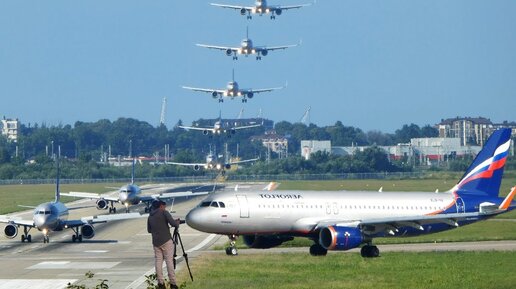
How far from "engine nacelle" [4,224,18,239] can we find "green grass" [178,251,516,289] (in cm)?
1656

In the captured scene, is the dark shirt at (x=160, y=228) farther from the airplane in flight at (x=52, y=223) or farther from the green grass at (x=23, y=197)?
the green grass at (x=23, y=197)

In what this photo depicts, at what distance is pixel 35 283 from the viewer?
4631 cm

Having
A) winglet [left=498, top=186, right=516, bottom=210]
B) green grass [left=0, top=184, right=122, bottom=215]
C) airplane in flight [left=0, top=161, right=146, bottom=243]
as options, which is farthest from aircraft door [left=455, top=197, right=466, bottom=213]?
green grass [left=0, top=184, right=122, bottom=215]

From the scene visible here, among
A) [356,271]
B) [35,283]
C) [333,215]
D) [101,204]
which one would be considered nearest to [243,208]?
[333,215]

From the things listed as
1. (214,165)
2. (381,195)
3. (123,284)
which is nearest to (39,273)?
(123,284)

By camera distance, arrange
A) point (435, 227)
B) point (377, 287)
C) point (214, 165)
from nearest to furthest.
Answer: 1. point (377, 287)
2. point (435, 227)
3. point (214, 165)

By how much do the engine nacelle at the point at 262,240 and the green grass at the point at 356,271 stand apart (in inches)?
35.6

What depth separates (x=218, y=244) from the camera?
225 ft

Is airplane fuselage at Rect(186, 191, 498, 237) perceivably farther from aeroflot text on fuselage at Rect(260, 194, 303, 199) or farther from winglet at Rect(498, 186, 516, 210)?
winglet at Rect(498, 186, 516, 210)

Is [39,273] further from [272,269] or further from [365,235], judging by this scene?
[365,235]

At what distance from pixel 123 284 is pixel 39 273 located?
6.56 metres

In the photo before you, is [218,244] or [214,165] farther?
[214,165]

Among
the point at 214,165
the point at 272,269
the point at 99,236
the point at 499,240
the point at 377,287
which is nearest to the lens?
the point at 377,287

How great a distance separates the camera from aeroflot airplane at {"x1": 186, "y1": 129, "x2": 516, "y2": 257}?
55.8m
